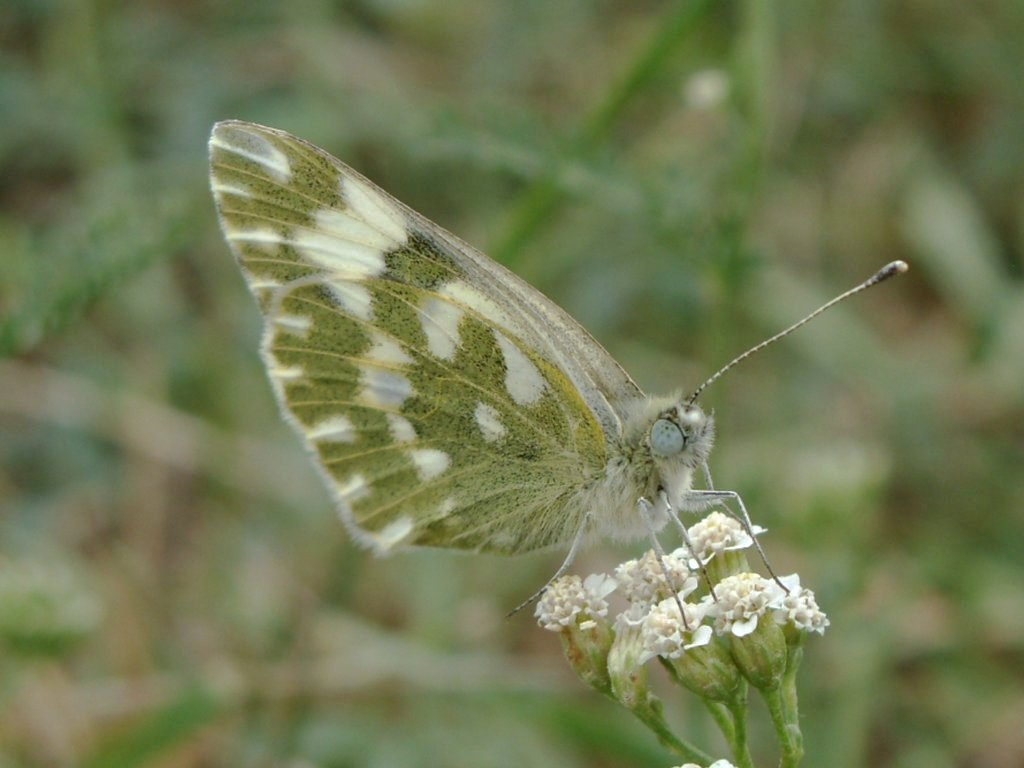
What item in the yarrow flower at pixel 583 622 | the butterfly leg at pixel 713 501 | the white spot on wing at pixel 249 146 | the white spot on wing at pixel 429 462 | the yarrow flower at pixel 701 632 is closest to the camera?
the yarrow flower at pixel 701 632

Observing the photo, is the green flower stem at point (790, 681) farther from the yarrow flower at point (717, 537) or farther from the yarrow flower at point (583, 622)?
the yarrow flower at point (583, 622)

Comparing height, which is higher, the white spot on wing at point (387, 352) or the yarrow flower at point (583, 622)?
the white spot on wing at point (387, 352)

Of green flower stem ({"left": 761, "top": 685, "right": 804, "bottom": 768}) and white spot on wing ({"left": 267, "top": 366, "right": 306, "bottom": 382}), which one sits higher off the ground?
white spot on wing ({"left": 267, "top": 366, "right": 306, "bottom": 382})

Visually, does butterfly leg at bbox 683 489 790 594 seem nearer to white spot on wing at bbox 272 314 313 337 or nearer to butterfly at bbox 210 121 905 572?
butterfly at bbox 210 121 905 572

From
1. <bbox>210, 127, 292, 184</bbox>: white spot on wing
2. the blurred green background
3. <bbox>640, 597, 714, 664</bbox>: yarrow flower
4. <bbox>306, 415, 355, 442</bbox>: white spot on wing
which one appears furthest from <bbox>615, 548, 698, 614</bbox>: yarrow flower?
<bbox>210, 127, 292, 184</bbox>: white spot on wing

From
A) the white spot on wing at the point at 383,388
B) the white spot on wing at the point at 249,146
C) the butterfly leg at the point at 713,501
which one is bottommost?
the butterfly leg at the point at 713,501

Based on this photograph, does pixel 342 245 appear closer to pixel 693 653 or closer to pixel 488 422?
pixel 488 422

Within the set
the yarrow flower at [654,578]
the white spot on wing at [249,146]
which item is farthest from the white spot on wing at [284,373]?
the yarrow flower at [654,578]
